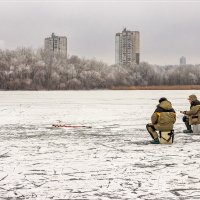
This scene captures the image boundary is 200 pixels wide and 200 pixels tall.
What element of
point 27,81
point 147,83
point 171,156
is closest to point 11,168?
point 171,156

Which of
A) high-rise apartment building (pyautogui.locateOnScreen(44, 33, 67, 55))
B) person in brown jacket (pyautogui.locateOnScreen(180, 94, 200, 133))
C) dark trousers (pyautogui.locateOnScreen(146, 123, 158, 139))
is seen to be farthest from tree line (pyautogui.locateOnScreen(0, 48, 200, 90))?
dark trousers (pyautogui.locateOnScreen(146, 123, 158, 139))

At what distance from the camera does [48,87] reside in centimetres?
9562

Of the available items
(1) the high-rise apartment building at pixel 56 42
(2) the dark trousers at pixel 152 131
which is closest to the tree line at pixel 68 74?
(1) the high-rise apartment building at pixel 56 42

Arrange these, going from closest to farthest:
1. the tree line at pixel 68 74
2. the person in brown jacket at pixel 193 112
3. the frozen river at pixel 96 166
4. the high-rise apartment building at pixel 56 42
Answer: the frozen river at pixel 96 166 < the person in brown jacket at pixel 193 112 < the tree line at pixel 68 74 < the high-rise apartment building at pixel 56 42

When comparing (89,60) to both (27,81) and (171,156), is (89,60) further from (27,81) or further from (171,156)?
(171,156)

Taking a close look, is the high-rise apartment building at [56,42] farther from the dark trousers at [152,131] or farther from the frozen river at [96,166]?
the dark trousers at [152,131]

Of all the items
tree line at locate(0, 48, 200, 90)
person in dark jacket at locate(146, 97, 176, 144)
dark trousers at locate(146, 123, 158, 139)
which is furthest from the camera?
tree line at locate(0, 48, 200, 90)

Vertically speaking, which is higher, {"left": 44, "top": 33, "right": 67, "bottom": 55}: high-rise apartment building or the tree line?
{"left": 44, "top": 33, "right": 67, "bottom": 55}: high-rise apartment building

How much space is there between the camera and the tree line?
96.2 m

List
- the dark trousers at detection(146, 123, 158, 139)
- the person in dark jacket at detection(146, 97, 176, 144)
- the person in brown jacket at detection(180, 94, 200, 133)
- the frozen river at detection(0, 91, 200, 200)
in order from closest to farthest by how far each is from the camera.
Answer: the frozen river at detection(0, 91, 200, 200)
the person in dark jacket at detection(146, 97, 176, 144)
the dark trousers at detection(146, 123, 158, 139)
the person in brown jacket at detection(180, 94, 200, 133)

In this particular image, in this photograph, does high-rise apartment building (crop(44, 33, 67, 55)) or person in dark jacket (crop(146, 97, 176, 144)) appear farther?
high-rise apartment building (crop(44, 33, 67, 55))

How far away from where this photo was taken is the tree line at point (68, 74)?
96.2m

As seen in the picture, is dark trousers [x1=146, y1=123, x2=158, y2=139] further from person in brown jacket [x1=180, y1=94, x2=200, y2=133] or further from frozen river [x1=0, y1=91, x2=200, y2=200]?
person in brown jacket [x1=180, y1=94, x2=200, y2=133]

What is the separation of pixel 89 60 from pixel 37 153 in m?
106
